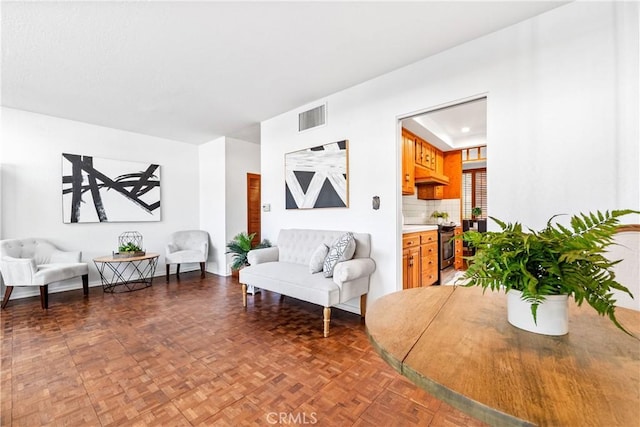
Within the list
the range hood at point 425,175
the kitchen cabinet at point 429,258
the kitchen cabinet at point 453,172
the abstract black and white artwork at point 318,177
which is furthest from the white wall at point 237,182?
the kitchen cabinet at point 453,172

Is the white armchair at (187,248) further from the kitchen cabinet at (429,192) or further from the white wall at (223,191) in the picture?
the kitchen cabinet at (429,192)

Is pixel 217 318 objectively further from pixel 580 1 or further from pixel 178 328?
pixel 580 1

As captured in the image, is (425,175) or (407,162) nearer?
(407,162)

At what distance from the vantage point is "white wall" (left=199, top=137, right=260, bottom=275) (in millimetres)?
5164

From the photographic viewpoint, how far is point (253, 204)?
5.71 metres

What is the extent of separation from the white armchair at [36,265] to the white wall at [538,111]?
12.6 feet

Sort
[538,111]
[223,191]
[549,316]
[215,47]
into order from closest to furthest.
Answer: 1. [549,316]
2. [538,111]
3. [215,47]
4. [223,191]

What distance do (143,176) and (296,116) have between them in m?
3.06

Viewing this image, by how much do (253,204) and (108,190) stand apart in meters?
2.40

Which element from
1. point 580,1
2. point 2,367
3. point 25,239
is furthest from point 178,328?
point 580,1

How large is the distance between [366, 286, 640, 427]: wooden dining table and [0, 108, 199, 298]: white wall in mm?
5142

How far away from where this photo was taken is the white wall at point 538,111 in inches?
72.3

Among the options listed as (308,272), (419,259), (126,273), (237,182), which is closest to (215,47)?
(308,272)

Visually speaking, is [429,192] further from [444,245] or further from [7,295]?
[7,295]
